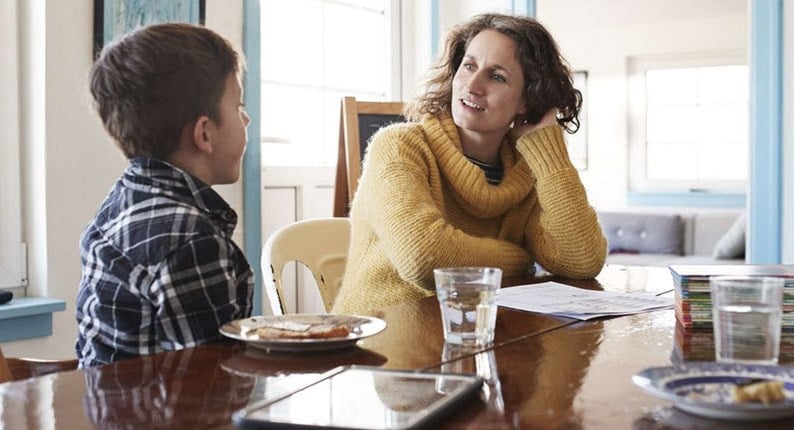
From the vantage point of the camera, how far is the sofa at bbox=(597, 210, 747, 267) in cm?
672

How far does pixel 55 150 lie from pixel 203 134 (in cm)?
145

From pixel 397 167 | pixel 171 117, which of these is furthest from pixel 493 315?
pixel 397 167

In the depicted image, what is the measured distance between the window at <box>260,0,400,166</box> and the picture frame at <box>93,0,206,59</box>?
56cm

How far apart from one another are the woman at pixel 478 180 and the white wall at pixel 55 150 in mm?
1071

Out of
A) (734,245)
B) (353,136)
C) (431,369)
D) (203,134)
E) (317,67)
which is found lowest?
(734,245)

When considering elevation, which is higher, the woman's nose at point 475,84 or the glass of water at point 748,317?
the woman's nose at point 475,84

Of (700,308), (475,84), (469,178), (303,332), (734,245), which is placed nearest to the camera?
(303,332)

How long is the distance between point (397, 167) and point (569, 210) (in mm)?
418

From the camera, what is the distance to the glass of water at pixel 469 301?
1.14m

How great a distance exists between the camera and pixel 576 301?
1.56 m

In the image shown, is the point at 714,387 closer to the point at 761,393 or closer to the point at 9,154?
the point at 761,393

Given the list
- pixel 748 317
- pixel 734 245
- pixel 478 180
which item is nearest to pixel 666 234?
pixel 734 245

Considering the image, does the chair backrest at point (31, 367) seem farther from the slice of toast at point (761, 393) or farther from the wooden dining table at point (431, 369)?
the slice of toast at point (761, 393)

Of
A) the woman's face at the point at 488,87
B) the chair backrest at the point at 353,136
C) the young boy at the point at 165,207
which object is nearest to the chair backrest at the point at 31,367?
the young boy at the point at 165,207
